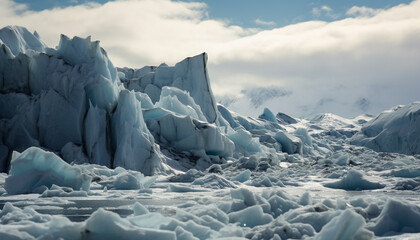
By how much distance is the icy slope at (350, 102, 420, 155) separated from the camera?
43969 millimetres

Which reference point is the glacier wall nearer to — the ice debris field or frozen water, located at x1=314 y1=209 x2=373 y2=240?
the ice debris field

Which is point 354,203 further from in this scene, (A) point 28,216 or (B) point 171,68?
(B) point 171,68

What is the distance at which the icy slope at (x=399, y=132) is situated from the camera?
44.0 m

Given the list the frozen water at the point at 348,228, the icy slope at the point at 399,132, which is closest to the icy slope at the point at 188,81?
the icy slope at the point at 399,132

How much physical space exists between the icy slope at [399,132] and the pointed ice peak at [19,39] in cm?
3425

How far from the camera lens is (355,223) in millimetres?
4141

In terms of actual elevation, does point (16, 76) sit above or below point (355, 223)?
above

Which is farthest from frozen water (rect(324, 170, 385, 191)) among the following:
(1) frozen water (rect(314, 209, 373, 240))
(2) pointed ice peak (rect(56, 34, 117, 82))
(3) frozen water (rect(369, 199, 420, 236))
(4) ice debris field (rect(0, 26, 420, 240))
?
(2) pointed ice peak (rect(56, 34, 117, 82))

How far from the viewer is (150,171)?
21016 millimetres

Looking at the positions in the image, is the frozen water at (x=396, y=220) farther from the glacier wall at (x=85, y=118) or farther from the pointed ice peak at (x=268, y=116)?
the pointed ice peak at (x=268, y=116)

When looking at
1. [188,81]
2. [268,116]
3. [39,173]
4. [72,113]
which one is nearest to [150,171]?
[72,113]

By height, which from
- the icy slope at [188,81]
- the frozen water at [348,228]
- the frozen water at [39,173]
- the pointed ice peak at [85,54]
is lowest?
the frozen water at [39,173]

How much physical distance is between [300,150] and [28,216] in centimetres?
3533

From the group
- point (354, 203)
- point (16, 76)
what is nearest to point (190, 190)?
point (354, 203)
